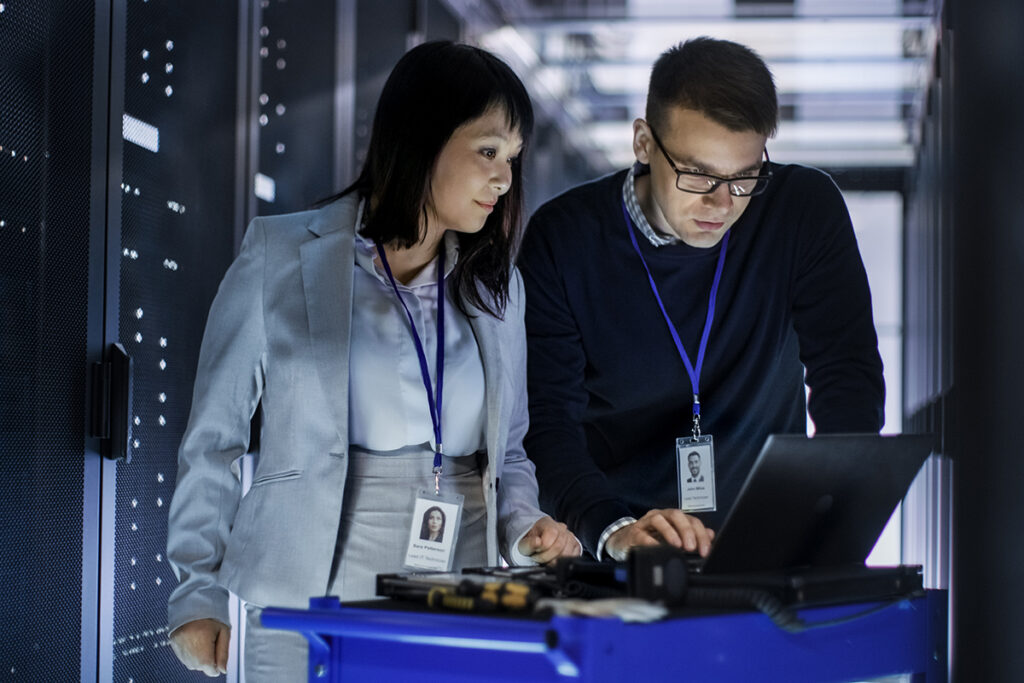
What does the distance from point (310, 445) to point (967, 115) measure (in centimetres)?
159

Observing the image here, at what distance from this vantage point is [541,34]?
5938 millimetres

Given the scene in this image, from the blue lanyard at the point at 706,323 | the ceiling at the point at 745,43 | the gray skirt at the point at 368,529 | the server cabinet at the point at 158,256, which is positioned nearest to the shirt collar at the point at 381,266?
the gray skirt at the point at 368,529

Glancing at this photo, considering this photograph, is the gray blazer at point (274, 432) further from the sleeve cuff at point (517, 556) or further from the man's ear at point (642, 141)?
the man's ear at point (642, 141)

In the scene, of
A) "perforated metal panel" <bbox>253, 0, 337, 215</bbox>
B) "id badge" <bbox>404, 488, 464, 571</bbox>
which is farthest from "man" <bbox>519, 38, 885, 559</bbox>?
"perforated metal panel" <bbox>253, 0, 337, 215</bbox>

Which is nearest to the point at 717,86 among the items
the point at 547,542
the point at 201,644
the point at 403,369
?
the point at 403,369

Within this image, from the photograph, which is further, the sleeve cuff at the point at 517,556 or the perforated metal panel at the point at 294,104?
the perforated metal panel at the point at 294,104

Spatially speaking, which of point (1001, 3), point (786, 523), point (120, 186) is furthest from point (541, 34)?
point (786, 523)

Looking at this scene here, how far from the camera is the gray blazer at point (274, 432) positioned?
1.72m

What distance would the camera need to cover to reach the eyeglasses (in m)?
2.24

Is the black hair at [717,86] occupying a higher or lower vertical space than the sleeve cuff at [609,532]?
higher

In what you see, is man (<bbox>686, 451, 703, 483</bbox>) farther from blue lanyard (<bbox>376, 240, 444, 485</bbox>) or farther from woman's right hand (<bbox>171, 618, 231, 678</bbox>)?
woman's right hand (<bbox>171, 618, 231, 678</bbox>)

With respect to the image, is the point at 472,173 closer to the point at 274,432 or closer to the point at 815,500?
the point at 274,432

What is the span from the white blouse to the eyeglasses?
571 mm

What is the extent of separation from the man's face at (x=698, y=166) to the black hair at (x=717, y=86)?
0.8 inches
